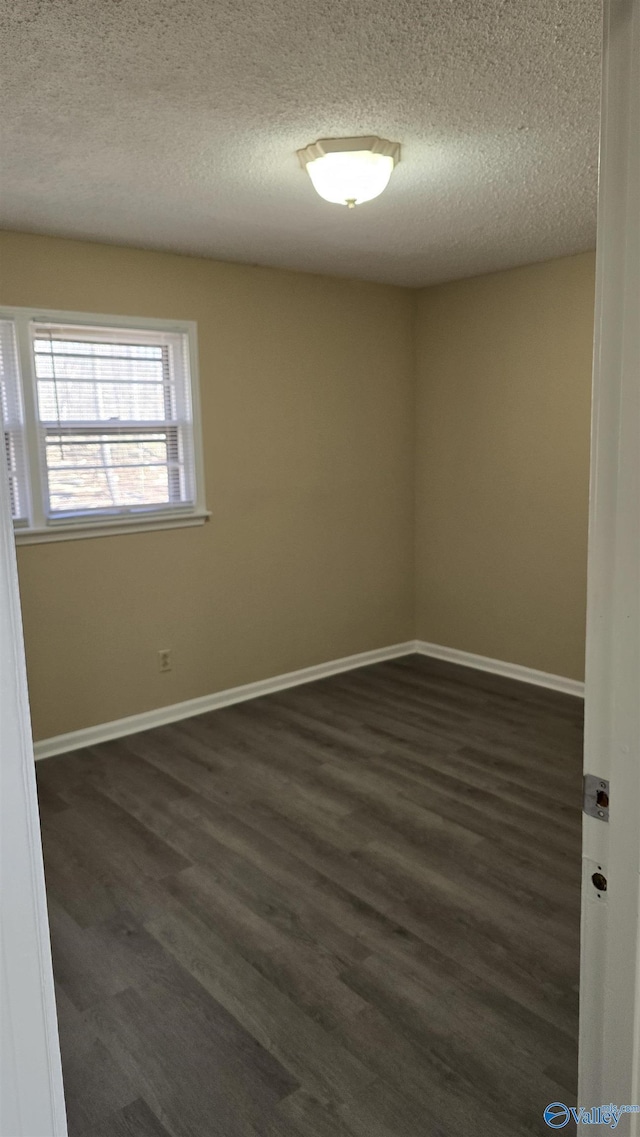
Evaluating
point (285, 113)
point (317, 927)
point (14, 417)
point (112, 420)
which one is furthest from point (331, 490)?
point (317, 927)

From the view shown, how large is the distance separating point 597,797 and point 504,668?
13.2ft

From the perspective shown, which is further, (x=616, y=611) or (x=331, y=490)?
(x=331, y=490)

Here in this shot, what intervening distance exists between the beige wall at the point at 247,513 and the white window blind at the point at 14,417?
0.16 meters

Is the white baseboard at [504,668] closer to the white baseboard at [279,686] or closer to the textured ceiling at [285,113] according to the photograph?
the white baseboard at [279,686]

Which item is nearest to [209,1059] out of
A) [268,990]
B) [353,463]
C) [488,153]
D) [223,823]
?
[268,990]

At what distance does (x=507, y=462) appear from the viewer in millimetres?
4910

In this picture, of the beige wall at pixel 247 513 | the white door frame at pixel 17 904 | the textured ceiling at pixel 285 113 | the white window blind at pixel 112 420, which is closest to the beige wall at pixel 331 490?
the beige wall at pixel 247 513

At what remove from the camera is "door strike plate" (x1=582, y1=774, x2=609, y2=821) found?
1.16 m

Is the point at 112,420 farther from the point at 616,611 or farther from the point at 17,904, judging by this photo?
the point at 17,904

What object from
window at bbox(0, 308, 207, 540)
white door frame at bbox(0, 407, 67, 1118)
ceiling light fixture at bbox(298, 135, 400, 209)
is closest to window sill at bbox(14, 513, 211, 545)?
window at bbox(0, 308, 207, 540)

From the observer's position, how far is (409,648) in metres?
5.69

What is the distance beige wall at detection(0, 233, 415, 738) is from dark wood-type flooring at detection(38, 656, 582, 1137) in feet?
1.70

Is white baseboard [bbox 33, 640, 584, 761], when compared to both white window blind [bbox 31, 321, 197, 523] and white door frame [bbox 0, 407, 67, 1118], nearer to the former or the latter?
white window blind [bbox 31, 321, 197, 523]

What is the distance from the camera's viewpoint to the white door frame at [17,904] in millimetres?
782
